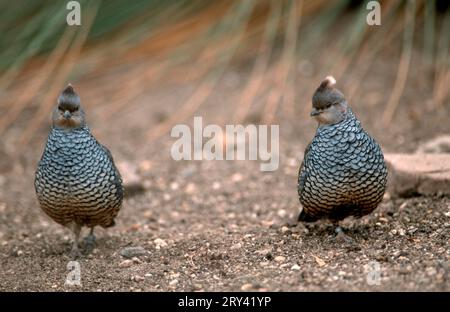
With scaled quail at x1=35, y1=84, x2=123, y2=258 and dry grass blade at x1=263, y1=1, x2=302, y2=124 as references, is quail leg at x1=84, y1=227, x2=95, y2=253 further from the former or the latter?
dry grass blade at x1=263, y1=1, x2=302, y2=124

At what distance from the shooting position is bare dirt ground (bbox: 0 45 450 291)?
A: 446 cm

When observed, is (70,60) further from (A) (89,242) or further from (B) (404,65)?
(B) (404,65)

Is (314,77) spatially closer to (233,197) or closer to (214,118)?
(214,118)

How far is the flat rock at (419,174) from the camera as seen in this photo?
5469 mm

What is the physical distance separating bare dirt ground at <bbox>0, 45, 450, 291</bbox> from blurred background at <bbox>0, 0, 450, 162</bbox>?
1.3 inches

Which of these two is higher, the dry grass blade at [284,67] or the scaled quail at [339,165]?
the dry grass blade at [284,67]

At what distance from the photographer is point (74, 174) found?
4930 mm

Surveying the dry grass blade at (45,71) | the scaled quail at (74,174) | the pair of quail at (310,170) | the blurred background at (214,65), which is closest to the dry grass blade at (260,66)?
the blurred background at (214,65)

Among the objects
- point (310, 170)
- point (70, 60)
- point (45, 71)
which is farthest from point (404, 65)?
point (45, 71)

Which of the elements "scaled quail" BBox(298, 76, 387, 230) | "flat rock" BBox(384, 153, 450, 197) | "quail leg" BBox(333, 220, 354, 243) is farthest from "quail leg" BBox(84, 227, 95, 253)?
"flat rock" BBox(384, 153, 450, 197)

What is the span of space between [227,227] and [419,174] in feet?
4.64

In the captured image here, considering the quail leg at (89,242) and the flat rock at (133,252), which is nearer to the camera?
the flat rock at (133,252)

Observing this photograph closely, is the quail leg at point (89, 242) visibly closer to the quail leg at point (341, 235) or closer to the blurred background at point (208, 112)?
the blurred background at point (208, 112)
